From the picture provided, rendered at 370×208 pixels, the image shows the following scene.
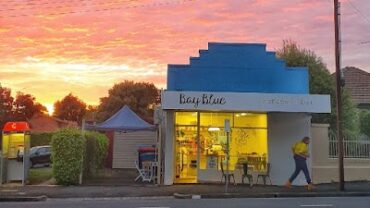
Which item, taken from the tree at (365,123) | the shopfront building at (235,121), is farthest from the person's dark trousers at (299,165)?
the tree at (365,123)

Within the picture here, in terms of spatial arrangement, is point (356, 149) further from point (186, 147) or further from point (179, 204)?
point (179, 204)

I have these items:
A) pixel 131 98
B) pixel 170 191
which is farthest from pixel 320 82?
pixel 131 98

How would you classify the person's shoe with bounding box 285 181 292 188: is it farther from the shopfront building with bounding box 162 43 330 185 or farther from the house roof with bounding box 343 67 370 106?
the house roof with bounding box 343 67 370 106

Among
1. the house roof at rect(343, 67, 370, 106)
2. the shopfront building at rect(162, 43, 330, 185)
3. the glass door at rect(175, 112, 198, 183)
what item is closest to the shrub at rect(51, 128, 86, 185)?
the shopfront building at rect(162, 43, 330, 185)

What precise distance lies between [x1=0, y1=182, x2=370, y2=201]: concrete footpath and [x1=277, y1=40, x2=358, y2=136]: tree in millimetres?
12454

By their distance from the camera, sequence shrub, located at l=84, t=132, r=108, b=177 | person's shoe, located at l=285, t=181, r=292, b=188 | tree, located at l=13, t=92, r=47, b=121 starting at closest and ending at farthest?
person's shoe, located at l=285, t=181, r=292, b=188
shrub, located at l=84, t=132, r=108, b=177
tree, located at l=13, t=92, r=47, b=121

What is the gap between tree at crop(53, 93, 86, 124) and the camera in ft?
322

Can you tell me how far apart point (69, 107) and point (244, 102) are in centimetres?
8143

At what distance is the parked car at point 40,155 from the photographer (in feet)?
122

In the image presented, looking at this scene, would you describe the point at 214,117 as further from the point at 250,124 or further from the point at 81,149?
the point at 81,149

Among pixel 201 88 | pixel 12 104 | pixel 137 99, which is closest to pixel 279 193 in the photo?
pixel 201 88

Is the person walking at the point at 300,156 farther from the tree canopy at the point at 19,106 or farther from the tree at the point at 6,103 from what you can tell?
the tree canopy at the point at 19,106

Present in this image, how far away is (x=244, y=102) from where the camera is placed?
21453 millimetres

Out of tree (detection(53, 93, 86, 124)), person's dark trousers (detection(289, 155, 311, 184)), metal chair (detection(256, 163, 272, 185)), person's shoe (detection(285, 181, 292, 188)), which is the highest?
tree (detection(53, 93, 86, 124))
